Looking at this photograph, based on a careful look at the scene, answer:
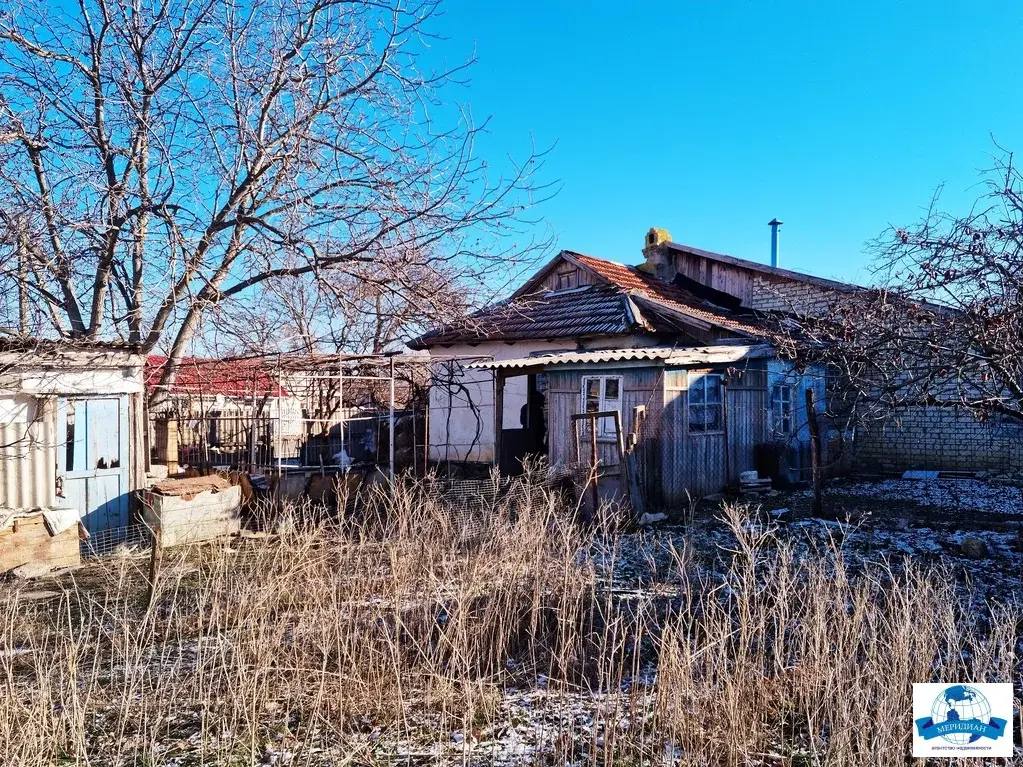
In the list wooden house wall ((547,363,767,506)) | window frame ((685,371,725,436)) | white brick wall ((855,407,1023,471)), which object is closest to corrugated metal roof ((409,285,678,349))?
wooden house wall ((547,363,767,506))

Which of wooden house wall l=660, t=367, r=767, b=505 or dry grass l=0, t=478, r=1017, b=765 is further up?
wooden house wall l=660, t=367, r=767, b=505

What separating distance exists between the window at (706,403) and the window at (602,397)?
122cm

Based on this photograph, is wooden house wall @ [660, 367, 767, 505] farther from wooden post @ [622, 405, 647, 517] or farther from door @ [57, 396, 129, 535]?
door @ [57, 396, 129, 535]

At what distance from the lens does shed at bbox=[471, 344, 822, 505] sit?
36.1 ft

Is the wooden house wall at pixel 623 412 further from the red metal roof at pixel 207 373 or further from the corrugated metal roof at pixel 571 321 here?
the red metal roof at pixel 207 373

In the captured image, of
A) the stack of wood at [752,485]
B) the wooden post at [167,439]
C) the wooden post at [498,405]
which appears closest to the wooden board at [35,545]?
the wooden post at [498,405]

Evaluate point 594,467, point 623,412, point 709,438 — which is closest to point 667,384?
point 623,412

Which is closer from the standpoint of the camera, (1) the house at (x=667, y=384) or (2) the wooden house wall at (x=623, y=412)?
(2) the wooden house wall at (x=623, y=412)

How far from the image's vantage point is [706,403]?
12.0 m

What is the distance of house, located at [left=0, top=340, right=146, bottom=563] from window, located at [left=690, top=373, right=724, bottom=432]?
8248mm

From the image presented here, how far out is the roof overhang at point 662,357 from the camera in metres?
11.1

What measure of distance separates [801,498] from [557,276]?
8.80 metres

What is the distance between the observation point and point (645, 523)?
970 centimetres

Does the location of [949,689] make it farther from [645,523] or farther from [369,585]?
[645,523]
